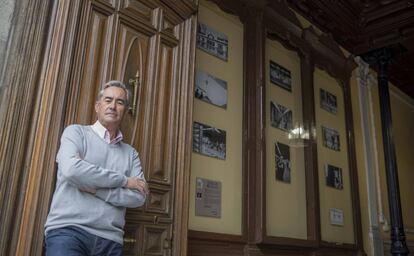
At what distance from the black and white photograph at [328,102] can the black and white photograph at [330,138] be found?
0.96 feet

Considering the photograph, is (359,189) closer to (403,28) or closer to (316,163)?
(316,163)

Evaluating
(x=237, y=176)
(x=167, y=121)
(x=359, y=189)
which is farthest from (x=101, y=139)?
(x=359, y=189)

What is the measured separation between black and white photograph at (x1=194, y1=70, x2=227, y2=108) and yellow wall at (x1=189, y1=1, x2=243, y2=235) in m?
0.05

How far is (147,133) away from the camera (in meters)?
2.94

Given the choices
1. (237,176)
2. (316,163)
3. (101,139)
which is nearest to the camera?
(101,139)

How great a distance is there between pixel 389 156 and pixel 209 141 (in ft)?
9.21

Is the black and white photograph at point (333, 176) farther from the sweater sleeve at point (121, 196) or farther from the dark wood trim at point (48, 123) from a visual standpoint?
the dark wood trim at point (48, 123)

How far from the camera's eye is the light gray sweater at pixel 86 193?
2020 millimetres

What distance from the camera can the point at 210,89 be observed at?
13.0 ft

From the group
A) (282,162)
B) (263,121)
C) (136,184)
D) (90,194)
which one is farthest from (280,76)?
(90,194)

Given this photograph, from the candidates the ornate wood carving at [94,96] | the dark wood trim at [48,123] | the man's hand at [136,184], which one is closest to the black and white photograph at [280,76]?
the ornate wood carving at [94,96]

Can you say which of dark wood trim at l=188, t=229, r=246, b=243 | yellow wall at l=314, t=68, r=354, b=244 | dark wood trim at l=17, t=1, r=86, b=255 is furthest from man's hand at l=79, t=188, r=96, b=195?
yellow wall at l=314, t=68, r=354, b=244

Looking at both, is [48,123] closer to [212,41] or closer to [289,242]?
[212,41]

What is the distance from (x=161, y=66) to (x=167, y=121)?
0.42m
